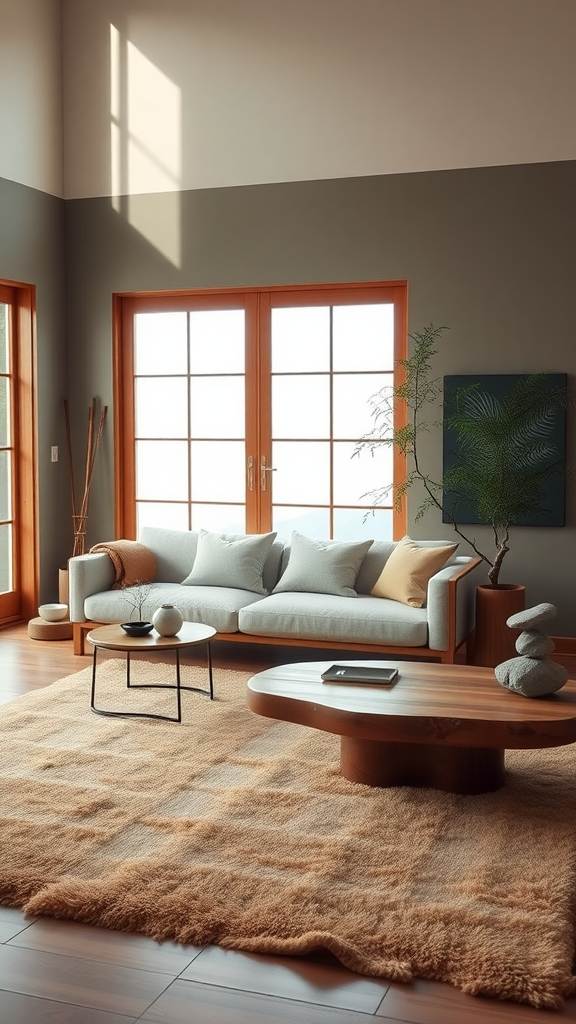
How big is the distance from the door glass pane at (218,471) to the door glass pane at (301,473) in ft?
0.82

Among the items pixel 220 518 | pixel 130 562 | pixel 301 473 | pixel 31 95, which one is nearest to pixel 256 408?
pixel 301 473

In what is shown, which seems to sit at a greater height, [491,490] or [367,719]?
[491,490]

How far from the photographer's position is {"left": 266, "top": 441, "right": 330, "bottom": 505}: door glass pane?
6965 millimetres

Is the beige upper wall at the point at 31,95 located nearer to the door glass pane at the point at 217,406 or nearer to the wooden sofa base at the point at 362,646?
the door glass pane at the point at 217,406

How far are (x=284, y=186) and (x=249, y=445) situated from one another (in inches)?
69.1

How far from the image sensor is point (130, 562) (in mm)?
6441

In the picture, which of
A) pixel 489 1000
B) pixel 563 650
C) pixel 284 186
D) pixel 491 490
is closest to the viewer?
pixel 489 1000

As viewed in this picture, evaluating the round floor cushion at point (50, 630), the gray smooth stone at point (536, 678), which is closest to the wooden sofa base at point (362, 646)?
the round floor cushion at point (50, 630)

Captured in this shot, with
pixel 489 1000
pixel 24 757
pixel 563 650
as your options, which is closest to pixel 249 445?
pixel 563 650

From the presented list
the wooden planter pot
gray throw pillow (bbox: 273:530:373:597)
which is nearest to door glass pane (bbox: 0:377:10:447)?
gray throw pillow (bbox: 273:530:373:597)

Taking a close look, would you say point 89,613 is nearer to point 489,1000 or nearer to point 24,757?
point 24,757

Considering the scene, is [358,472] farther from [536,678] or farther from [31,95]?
[31,95]

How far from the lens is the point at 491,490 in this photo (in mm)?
5891

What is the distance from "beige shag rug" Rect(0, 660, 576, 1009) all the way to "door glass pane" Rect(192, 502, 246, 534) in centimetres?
264
